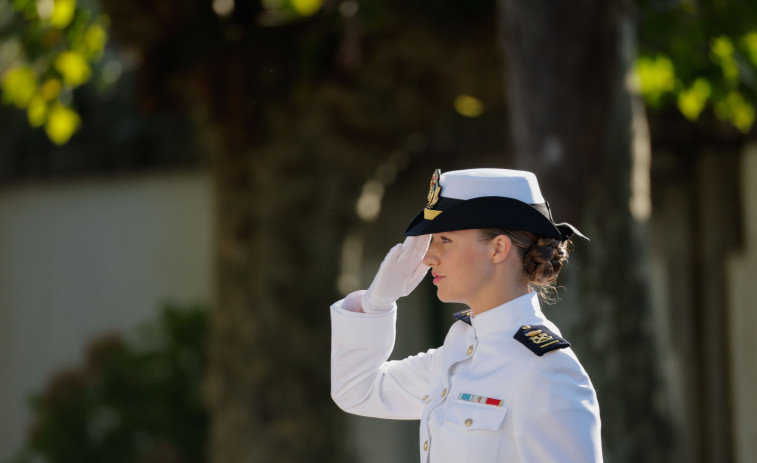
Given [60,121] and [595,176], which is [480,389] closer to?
[595,176]

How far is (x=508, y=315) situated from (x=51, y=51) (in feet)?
15.6

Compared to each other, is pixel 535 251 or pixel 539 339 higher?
pixel 535 251

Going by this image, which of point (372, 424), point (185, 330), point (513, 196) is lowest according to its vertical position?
point (372, 424)

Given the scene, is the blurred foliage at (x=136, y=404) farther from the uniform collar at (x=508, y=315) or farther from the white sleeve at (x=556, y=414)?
the white sleeve at (x=556, y=414)

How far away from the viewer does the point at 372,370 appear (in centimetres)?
277

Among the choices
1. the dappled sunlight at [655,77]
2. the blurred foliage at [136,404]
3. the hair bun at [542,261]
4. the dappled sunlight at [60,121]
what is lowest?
the blurred foliage at [136,404]

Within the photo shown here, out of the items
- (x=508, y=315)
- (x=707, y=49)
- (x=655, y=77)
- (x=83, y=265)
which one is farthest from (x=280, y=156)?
(x=83, y=265)

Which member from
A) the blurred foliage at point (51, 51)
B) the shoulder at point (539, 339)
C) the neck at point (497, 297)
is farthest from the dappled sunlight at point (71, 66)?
the shoulder at point (539, 339)

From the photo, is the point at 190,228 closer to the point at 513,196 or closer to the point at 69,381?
the point at 69,381

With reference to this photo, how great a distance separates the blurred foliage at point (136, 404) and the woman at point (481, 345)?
5889mm

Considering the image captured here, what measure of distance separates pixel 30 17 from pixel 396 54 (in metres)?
1.93

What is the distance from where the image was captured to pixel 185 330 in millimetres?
8719

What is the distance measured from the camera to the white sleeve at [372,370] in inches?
108

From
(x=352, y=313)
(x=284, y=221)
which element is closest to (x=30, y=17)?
(x=284, y=221)
